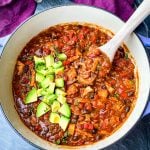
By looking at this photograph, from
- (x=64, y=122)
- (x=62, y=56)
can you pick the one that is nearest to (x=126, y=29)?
(x=62, y=56)

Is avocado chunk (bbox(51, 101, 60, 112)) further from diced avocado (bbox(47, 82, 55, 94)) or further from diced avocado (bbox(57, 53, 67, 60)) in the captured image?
diced avocado (bbox(57, 53, 67, 60))

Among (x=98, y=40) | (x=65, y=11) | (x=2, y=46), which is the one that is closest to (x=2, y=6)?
(x=2, y=46)

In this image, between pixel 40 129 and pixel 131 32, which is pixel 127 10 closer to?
pixel 131 32

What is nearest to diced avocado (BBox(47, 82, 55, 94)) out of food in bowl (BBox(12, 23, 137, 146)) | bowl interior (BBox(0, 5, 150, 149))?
food in bowl (BBox(12, 23, 137, 146))

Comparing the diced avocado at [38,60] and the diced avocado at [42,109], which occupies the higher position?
the diced avocado at [38,60]

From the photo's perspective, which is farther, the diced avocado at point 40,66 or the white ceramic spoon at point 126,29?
the diced avocado at point 40,66

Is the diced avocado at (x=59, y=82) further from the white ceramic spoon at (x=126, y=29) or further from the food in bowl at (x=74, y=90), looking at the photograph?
the white ceramic spoon at (x=126, y=29)

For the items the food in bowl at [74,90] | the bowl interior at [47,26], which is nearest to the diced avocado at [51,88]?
the food in bowl at [74,90]
